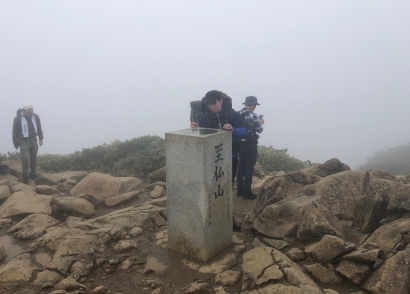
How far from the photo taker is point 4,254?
6.12m

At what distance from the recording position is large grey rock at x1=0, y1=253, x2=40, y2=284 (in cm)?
508

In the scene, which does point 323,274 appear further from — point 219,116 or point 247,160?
point 247,160

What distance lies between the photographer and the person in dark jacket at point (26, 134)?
36.1 feet

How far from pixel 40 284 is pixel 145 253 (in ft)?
5.45

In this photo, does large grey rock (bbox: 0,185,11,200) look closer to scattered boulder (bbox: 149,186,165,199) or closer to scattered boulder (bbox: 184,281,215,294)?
scattered boulder (bbox: 149,186,165,199)

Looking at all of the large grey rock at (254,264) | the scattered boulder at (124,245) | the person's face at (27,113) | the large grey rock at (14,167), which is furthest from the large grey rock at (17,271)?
the large grey rock at (14,167)

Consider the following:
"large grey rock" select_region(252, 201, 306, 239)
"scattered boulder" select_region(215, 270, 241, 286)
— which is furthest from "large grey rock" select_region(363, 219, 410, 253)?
"scattered boulder" select_region(215, 270, 241, 286)

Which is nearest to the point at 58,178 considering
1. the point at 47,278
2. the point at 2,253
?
the point at 2,253

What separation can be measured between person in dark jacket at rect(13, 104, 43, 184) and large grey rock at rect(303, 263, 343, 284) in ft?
32.1

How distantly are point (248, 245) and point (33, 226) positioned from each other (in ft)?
14.7

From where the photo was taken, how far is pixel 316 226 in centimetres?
541

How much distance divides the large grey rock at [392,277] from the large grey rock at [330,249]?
18.5 inches

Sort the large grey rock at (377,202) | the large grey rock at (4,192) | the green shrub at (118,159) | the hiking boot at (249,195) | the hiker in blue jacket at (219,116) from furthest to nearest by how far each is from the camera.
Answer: the green shrub at (118,159), the large grey rock at (4,192), the hiking boot at (249,195), the hiker in blue jacket at (219,116), the large grey rock at (377,202)

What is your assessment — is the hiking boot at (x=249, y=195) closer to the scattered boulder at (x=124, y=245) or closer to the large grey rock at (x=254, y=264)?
the large grey rock at (x=254, y=264)
